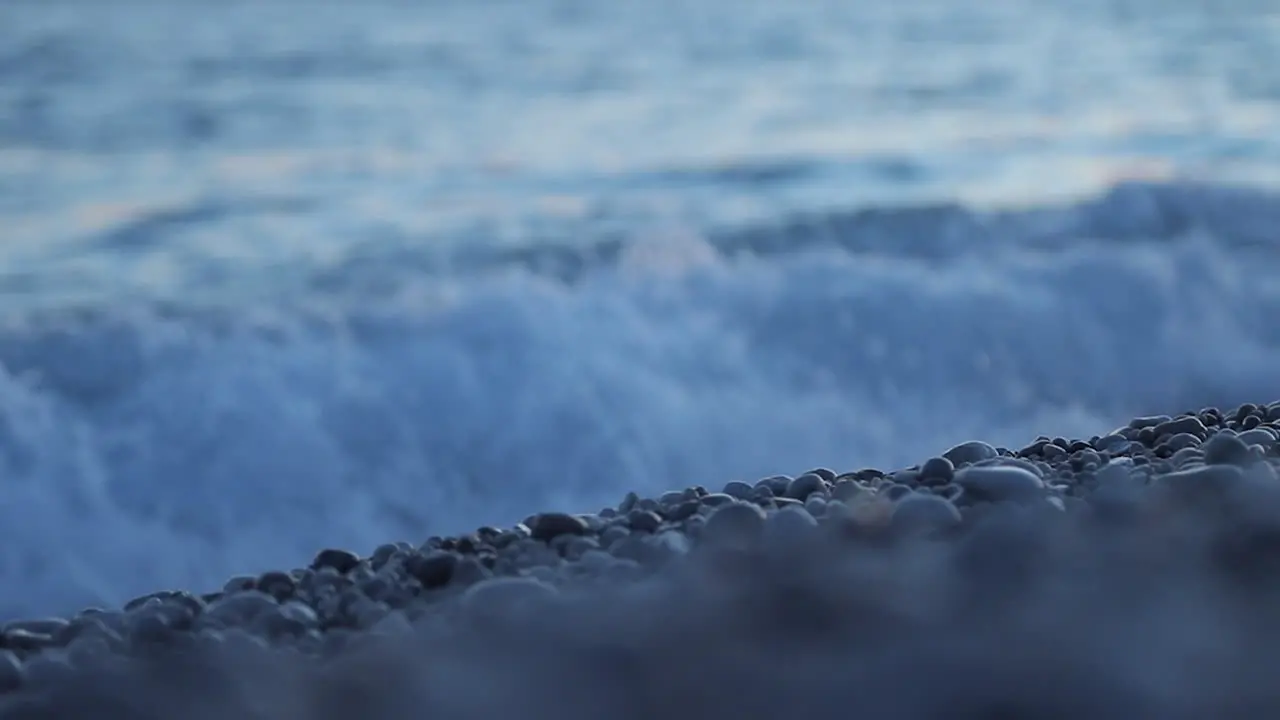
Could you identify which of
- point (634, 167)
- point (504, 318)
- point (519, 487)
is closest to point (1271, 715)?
point (519, 487)

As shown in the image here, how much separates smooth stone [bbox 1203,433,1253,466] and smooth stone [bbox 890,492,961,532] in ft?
1.87

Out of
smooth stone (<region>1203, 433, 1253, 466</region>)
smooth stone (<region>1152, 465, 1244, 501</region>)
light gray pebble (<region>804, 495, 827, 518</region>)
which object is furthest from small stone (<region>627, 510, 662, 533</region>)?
smooth stone (<region>1203, 433, 1253, 466</region>)

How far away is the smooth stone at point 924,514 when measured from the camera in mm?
2396

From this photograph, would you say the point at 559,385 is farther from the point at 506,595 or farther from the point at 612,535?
the point at 506,595

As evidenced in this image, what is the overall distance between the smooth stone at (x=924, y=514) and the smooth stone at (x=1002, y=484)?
0.12 metres

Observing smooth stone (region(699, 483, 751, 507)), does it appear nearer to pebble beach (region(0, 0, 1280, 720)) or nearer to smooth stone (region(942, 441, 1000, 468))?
pebble beach (region(0, 0, 1280, 720))

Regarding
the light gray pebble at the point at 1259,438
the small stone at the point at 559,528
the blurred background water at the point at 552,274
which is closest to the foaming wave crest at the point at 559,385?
the blurred background water at the point at 552,274

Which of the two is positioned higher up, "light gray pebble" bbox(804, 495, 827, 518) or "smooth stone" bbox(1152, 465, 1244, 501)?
"light gray pebble" bbox(804, 495, 827, 518)

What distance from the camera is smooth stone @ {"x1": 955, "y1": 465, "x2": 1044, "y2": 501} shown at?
2537 millimetres

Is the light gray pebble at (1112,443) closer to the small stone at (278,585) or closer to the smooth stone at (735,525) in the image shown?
the smooth stone at (735,525)

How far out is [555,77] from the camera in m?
13.2

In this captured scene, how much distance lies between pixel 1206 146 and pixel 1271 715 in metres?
9.87

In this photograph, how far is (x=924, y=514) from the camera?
243 centimetres

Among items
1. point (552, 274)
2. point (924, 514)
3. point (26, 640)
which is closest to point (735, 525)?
point (924, 514)
